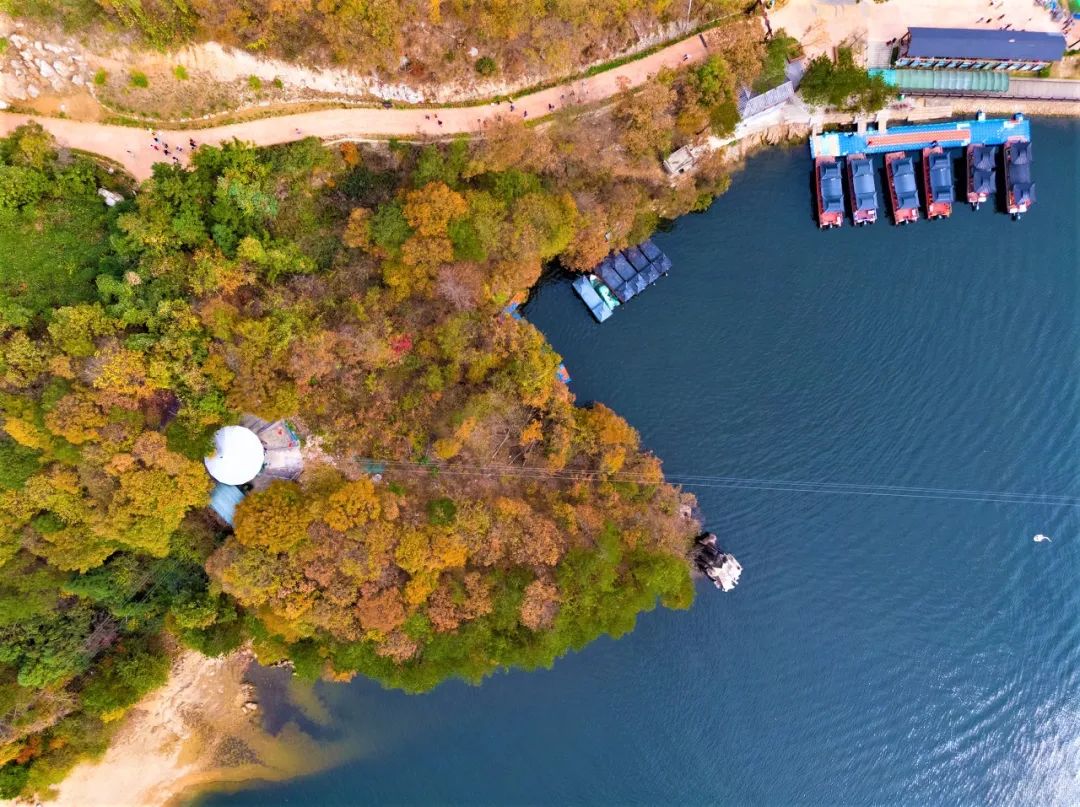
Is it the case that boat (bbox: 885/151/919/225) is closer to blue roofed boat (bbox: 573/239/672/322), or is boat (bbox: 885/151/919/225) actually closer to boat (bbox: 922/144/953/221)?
boat (bbox: 922/144/953/221)

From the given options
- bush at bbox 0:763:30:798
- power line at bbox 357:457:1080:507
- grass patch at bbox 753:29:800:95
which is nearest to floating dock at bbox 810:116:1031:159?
grass patch at bbox 753:29:800:95

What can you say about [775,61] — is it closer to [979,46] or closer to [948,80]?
[948,80]

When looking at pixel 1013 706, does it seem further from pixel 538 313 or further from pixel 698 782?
pixel 538 313

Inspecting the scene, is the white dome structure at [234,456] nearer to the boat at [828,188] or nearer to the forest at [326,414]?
the forest at [326,414]

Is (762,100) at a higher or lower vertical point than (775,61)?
lower

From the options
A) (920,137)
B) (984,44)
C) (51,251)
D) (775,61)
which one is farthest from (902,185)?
(51,251)

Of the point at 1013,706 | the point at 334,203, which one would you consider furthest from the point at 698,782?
the point at 334,203
